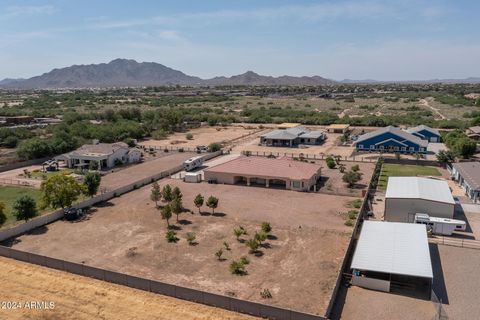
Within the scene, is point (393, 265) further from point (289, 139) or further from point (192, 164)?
point (289, 139)

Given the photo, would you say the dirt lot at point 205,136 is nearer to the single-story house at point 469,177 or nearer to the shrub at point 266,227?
the single-story house at point 469,177

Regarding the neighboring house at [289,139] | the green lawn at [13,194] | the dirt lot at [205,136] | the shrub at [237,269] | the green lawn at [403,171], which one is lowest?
the green lawn at [13,194]

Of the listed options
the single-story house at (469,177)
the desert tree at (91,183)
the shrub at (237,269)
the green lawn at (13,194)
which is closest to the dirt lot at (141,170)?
the desert tree at (91,183)

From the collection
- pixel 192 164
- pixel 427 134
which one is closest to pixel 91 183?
pixel 192 164

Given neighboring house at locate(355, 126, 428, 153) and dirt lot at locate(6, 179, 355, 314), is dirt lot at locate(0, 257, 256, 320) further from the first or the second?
neighboring house at locate(355, 126, 428, 153)

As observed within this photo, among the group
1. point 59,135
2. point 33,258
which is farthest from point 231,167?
point 59,135

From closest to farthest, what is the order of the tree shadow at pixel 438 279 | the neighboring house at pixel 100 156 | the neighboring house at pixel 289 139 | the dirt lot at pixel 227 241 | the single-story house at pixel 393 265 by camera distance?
the tree shadow at pixel 438 279
the single-story house at pixel 393 265
the dirt lot at pixel 227 241
the neighboring house at pixel 100 156
the neighboring house at pixel 289 139
